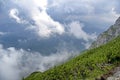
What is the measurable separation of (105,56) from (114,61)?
13954 mm

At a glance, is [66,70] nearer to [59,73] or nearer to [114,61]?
[59,73]

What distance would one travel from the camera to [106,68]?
145 meters

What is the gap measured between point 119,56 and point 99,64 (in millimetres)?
8891

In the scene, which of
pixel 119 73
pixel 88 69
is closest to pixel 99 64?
pixel 88 69

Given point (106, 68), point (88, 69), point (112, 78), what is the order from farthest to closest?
point (88, 69) < point (106, 68) < point (112, 78)

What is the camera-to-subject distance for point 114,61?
5940 inches

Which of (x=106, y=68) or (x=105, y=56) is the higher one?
(x=105, y=56)

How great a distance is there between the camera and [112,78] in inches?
4294

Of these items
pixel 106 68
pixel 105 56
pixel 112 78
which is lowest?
pixel 112 78

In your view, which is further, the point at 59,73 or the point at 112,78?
the point at 59,73

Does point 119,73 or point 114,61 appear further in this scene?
point 114,61

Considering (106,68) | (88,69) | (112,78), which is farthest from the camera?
(88,69)

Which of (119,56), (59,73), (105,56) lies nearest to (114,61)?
(119,56)

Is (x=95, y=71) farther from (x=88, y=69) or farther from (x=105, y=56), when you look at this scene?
(x=105, y=56)
